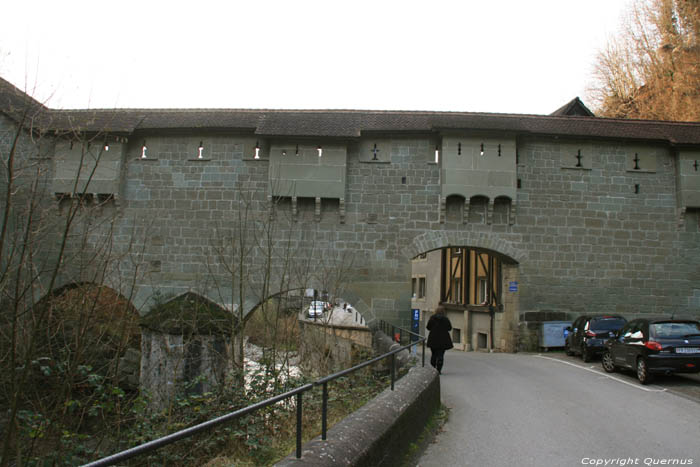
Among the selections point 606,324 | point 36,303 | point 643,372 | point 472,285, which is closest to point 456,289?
point 472,285

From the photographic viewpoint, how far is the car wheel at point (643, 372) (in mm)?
10258

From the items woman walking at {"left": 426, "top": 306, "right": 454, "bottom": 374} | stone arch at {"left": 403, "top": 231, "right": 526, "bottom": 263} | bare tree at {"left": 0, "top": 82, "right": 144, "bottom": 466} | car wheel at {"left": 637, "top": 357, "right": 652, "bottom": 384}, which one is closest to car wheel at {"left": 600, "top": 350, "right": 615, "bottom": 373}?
car wheel at {"left": 637, "top": 357, "right": 652, "bottom": 384}

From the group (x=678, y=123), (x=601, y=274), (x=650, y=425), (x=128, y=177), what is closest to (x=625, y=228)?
(x=601, y=274)

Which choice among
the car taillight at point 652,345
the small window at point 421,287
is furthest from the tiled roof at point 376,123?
the small window at point 421,287

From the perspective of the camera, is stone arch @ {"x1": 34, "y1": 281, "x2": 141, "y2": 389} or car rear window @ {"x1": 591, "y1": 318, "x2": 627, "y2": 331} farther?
car rear window @ {"x1": 591, "y1": 318, "x2": 627, "y2": 331}

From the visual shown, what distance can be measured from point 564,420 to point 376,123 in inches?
478

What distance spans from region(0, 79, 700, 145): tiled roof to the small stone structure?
8.06 metres

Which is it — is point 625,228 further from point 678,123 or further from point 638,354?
point 638,354

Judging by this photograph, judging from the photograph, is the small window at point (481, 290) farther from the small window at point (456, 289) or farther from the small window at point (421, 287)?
the small window at point (421, 287)

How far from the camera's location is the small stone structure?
962 centimetres

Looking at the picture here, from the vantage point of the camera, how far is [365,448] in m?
4.28

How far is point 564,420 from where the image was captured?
747cm

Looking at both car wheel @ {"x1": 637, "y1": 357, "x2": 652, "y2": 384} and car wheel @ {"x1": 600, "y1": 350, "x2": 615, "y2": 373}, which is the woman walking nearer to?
car wheel @ {"x1": 637, "y1": 357, "x2": 652, "y2": 384}

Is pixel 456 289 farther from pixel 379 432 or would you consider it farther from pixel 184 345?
pixel 379 432
